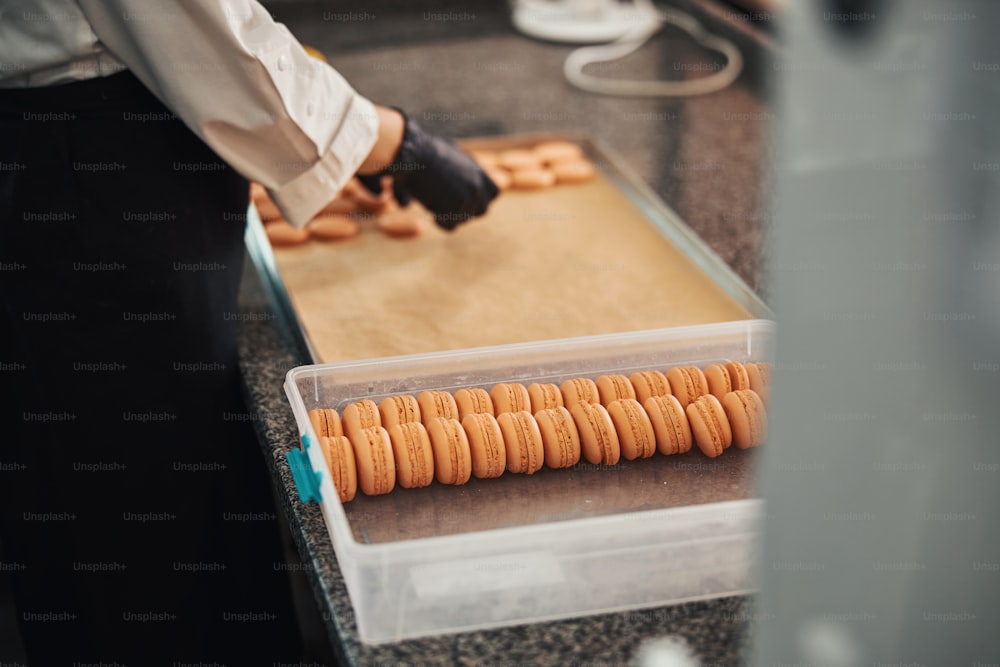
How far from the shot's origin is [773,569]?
46 cm

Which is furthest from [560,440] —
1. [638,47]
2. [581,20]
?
[581,20]

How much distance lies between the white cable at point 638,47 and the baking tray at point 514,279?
43cm

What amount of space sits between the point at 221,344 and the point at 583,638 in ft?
2.24

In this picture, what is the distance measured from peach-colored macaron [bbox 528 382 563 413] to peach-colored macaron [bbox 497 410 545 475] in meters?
0.05

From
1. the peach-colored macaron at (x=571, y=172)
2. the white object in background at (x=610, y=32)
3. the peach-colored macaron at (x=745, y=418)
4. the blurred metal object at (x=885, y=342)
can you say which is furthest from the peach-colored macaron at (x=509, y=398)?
the white object in background at (x=610, y=32)

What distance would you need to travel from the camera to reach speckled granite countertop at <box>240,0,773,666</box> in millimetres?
889

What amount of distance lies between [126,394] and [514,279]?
593 mm

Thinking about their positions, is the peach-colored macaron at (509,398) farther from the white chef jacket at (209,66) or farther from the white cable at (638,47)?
the white cable at (638,47)

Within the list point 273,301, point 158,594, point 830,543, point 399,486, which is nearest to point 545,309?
point 273,301

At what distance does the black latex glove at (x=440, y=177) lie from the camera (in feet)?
4.92

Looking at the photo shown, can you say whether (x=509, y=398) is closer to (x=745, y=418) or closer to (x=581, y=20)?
(x=745, y=418)

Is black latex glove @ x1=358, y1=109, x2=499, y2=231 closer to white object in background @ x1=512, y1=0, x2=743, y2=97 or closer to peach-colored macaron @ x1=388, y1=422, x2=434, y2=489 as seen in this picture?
peach-colored macaron @ x1=388, y1=422, x2=434, y2=489

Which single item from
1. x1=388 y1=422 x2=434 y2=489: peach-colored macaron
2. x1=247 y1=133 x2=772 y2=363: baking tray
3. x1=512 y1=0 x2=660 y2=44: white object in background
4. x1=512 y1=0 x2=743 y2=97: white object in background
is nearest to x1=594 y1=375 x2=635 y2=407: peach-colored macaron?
x1=388 y1=422 x2=434 y2=489: peach-colored macaron

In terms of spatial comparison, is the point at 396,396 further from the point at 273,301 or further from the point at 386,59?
the point at 386,59
